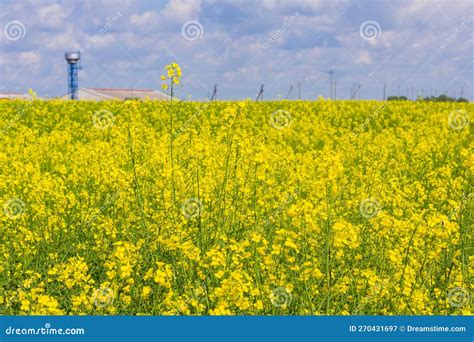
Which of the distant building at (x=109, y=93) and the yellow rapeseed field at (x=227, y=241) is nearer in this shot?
the yellow rapeseed field at (x=227, y=241)

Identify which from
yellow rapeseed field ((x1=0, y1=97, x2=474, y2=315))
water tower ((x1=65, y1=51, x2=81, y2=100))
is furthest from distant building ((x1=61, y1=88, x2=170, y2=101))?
yellow rapeseed field ((x1=0, y1=97, x2=474, y2=315))

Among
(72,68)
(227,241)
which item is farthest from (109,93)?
(227,241)

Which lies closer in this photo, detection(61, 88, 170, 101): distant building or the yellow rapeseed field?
the yellow rapeseed field

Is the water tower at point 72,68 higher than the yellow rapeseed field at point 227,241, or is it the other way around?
the water tower at point 72,68

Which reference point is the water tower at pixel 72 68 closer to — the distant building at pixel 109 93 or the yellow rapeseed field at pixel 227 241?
the distant building at pixel 109 93

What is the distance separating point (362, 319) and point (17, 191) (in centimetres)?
517

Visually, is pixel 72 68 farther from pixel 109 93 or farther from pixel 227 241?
pixel 227 241

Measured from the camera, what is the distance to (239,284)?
3.60m

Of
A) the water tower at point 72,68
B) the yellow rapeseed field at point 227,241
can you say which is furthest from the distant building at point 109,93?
the yellow rapeseed field at point 227,241

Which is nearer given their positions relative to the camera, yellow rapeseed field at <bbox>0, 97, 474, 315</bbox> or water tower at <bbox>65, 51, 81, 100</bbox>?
yellow rapeseed field at <bbox>0, 97, 474, 315</bbox>

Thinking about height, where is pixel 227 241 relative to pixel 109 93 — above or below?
below

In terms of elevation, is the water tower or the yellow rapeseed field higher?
the water tower

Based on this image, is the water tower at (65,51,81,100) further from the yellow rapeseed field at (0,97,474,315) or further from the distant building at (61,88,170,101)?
the yellow rapeseed field at (0,97,474,315)

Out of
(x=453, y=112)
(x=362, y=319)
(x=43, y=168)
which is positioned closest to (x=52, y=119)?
(x=43, y=168)
